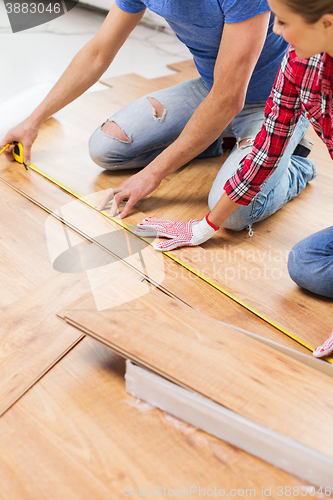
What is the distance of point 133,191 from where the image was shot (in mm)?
1650

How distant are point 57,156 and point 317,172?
1.37 meters

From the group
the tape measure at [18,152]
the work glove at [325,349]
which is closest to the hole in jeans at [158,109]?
the tape measure at [18,152]

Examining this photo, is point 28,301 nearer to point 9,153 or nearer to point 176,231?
point 176,231

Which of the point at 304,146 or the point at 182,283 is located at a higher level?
the point at 304,146

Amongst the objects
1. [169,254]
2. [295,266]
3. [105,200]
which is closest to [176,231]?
[169,254]

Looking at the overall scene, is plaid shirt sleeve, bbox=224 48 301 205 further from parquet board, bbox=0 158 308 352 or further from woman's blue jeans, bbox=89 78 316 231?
woman's blue jeans, bbox=89 78 316 231

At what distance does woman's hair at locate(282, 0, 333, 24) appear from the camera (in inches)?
29.4

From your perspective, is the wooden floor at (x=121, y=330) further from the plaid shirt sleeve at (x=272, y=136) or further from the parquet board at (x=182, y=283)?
the plaid shirt sleeve at (x=272, y=136)

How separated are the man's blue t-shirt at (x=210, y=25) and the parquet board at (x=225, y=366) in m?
1.00

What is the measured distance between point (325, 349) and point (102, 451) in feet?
2.28

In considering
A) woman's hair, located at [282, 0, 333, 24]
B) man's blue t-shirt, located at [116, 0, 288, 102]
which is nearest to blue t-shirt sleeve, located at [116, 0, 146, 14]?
man's blue t-shirt, located at [116, 0, 288, 102]

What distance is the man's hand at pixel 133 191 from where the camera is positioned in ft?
5.37

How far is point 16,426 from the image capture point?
94 cm

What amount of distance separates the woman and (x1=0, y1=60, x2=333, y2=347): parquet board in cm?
8
